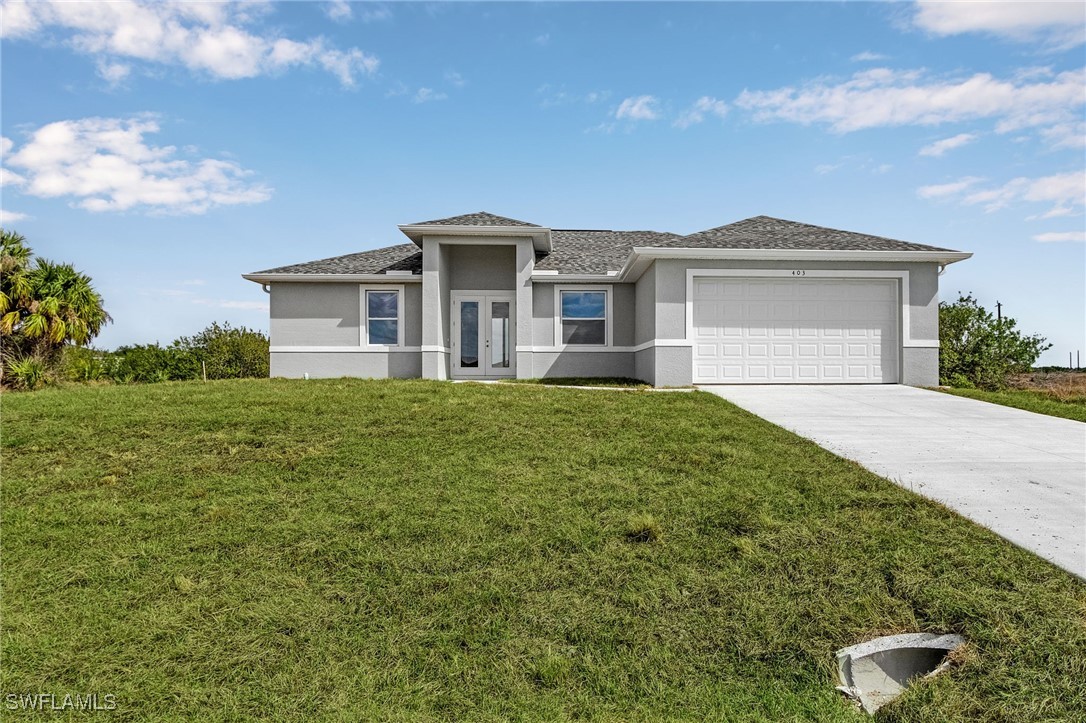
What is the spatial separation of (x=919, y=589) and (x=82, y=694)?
211 inches

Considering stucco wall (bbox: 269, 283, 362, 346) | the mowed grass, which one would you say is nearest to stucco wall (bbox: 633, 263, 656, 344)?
the mowed grass

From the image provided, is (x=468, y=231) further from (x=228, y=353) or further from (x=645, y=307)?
(x=228, y=353)

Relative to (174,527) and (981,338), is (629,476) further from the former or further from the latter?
(981,338)

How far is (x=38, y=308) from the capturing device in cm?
1519

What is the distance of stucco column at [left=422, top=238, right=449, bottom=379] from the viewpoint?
1555cm

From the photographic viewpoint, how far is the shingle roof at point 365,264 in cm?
1666

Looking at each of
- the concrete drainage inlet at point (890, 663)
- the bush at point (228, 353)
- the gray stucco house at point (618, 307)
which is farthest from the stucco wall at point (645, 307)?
the bush at point (228, 353)

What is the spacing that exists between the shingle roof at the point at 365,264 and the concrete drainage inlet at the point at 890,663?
14918 mm

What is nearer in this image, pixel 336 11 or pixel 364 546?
pixel 364 546

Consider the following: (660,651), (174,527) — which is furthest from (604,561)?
(174,527)

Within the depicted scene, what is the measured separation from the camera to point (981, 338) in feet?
57.1

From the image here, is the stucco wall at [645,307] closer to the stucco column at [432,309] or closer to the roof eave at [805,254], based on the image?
the roof eave at [805,254]

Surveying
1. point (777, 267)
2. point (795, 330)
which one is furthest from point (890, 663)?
point (777, 267)

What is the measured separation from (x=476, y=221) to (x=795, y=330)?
8.76 meters
